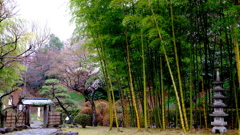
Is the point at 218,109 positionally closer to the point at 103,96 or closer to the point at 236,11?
the point at 236,11

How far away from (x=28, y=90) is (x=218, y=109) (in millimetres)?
17598

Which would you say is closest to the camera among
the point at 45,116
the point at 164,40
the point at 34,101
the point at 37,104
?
the point at 164,40

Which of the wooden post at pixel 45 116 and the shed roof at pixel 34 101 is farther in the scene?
the wooden post at pixel 45 116

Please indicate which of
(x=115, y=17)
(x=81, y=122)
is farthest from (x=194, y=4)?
(x=81, y=122)

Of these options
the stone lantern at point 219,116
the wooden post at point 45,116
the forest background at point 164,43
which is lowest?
the wooden post at point 45,116

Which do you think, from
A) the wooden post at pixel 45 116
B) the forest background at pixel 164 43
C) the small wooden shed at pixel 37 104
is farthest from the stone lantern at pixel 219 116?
the wooden post at pixel 45 116

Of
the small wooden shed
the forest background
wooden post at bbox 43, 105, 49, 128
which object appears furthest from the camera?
wooden post at bbox 43, 105, 49, 128

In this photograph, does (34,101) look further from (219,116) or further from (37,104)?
(219,116)

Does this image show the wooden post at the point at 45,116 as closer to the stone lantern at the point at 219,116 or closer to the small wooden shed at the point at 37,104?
the small wooden shed at the point at 37,104

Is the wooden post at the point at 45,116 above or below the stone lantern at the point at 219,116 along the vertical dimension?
below

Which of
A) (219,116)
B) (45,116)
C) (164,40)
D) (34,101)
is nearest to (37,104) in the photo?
(34,101)

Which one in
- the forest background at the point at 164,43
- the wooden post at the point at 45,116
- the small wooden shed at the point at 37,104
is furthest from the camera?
the wooden post at the point at 45,116

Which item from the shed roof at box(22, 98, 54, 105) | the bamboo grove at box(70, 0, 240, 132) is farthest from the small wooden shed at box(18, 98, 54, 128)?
the bamboo grove at box(70, 0, 240, 132)

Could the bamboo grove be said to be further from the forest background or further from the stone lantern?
the stone lantern
